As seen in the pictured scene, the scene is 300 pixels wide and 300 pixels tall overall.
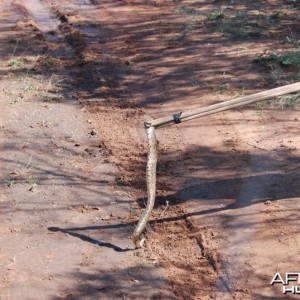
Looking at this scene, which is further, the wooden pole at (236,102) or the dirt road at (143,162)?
the wooden pole at (236,102)

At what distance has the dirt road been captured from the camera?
206 inches

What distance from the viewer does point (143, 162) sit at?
7.01 meters

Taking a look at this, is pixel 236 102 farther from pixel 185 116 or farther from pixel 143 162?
pixel 143 162

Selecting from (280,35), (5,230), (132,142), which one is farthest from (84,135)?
(280,35)

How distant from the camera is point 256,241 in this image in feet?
18.2

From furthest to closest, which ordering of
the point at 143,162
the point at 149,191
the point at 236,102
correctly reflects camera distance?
the point at 143,162
the point at 149,191
the point at 236,102

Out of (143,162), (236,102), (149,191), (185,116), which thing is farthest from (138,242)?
(143,162)

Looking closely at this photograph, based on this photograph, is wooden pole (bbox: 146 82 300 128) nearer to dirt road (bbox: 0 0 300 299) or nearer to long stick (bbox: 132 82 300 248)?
long stick (bbox: 132 82 300 248)

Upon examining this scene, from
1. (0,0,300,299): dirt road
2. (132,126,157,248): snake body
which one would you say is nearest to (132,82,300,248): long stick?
(132,126,157,248): snake body

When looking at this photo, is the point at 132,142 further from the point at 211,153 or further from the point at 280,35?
the point at 280,35

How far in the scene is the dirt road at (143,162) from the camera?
17.2ft

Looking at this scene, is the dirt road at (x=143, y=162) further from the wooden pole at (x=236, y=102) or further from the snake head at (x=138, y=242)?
the wooden pole at (x=236, y=102)

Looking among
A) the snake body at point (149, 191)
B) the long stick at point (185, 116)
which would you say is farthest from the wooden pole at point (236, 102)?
the snake body at point (149, 191)

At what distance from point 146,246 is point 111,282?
568mm
